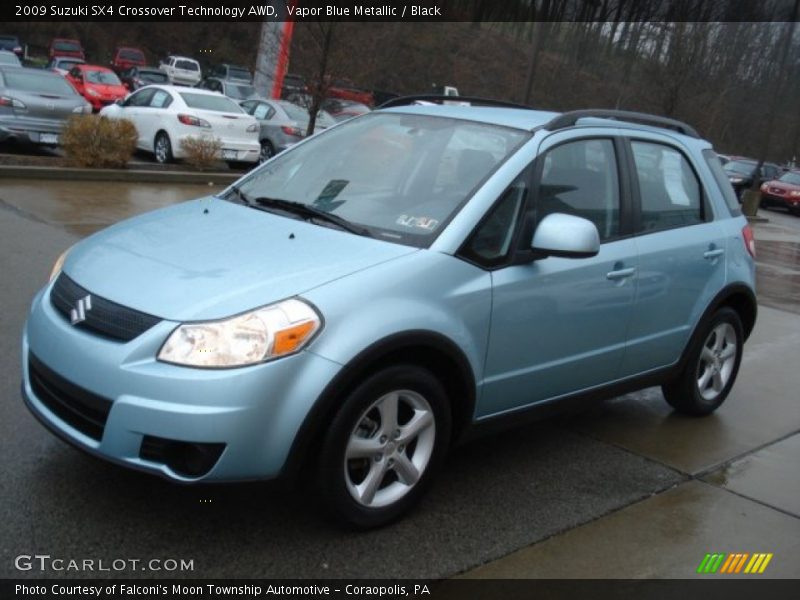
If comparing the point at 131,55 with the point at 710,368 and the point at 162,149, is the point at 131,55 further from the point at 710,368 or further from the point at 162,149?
the point at 710,368

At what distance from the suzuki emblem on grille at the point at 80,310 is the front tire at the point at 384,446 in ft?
3.41

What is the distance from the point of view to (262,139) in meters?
18.0

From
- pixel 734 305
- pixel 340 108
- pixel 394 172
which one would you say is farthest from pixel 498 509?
pixel 340 108

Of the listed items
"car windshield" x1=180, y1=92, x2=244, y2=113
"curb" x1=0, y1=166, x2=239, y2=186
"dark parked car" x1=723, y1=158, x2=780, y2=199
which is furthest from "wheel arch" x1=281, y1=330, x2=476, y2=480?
"dark parked car" x1=723, y1=158, x2=780, y2=199

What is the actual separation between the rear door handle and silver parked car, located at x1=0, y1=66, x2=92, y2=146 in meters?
11.8

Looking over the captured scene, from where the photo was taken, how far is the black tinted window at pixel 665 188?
190 inches

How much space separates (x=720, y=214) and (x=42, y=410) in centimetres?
398

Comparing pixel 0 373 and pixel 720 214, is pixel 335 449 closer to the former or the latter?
pixel 0 373

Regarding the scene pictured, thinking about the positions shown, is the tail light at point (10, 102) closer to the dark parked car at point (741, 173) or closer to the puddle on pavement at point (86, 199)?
the puddle on pavement at point (86, 199)

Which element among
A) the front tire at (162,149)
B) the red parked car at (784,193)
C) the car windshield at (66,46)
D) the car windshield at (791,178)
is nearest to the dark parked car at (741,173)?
the red parked car at (784,193)

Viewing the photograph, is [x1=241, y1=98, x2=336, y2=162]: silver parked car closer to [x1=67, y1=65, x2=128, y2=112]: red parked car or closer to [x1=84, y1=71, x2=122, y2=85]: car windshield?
[x1=67, y1=65, x2=128, y2=112]: red parked car

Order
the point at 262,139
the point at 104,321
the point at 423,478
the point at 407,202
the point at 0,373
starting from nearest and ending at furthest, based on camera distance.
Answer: the point at 104,321
the point at 423,478
the point at 407,202
the point at 0,373
the point at 262,139

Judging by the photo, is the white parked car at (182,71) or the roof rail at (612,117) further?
the white parked car at (182,71)

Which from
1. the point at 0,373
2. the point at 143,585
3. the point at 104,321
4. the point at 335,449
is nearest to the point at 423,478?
the point at 335,449
